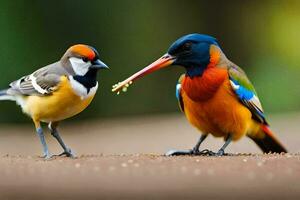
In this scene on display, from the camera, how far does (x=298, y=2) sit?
27.2 ft

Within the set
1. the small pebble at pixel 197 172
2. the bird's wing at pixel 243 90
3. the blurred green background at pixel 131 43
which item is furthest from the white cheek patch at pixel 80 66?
the blurred green background at pixel 131 43

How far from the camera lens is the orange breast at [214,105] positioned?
312 centimetres

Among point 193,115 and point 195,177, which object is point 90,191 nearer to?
point 195,177

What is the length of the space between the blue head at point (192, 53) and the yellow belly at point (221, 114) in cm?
11

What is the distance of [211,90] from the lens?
10.3 ft

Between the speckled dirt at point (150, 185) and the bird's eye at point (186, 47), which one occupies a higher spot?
the speckled dirt at point (150, 185)

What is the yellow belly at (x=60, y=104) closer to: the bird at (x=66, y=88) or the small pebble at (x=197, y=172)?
the bird at (x=66, y=88)

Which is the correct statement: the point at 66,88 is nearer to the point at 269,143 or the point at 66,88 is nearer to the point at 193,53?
the point at 193,53

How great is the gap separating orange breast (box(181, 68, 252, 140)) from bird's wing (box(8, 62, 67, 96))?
1.68ft

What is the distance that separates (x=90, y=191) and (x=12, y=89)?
1916 millimetres

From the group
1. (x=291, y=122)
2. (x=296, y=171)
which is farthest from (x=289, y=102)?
(x=296, y=171)

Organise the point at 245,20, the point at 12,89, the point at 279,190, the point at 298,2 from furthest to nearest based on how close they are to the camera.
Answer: the point at 245,20 → the point at 298,2 → the point at 12,89 → the point at 279,190

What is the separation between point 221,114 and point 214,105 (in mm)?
50

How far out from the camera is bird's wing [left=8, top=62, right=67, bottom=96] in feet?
10.2
